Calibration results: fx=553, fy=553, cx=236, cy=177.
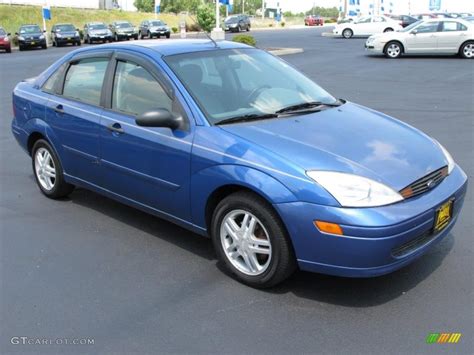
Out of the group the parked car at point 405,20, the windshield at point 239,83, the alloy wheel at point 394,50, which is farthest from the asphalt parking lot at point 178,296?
the parked car at point 405,20

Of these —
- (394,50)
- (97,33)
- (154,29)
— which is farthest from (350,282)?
(154,29)

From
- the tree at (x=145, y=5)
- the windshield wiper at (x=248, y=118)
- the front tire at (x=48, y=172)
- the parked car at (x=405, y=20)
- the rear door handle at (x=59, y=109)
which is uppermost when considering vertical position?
the tree at (x=145, y=5)

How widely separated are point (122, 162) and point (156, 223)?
0.75 metres

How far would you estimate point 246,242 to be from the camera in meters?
3.74

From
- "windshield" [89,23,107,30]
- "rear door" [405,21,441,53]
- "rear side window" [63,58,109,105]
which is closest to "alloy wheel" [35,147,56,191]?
"rear side window" [63,58,109,105]

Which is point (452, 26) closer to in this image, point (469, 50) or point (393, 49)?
point (469, 50)

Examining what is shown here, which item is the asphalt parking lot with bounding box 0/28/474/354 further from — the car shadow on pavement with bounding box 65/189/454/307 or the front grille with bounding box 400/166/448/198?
the front grille with bounding box 400/166/448/198

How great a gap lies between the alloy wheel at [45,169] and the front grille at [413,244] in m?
3.58

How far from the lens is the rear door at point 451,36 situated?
20.7 meters

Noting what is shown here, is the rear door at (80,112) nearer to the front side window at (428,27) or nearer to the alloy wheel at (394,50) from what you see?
the alloy wheel at (394,50)

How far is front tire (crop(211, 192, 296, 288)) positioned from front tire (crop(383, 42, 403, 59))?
19.2 m

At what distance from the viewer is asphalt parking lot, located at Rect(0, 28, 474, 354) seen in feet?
10.4

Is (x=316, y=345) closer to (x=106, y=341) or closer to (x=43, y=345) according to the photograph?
(x=106, y=341)

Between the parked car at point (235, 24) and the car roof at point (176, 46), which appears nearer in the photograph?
the car roof at point (176, 46)
